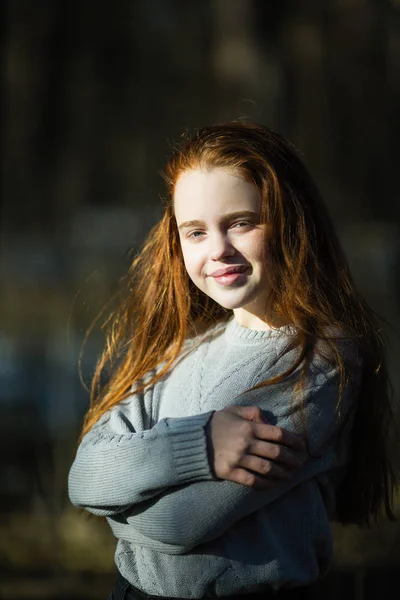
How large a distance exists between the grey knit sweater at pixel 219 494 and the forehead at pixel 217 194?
25cm

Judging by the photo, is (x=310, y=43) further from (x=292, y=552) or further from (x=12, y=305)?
(x=292, y=552)

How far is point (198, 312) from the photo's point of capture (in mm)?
1712

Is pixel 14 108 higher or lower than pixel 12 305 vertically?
higher

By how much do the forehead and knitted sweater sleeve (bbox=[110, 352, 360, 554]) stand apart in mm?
321

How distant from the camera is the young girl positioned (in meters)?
1.36

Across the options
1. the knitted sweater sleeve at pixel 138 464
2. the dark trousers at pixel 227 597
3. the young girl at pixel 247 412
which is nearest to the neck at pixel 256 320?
the young girl at pixel 247 412

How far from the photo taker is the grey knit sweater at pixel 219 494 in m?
1.35

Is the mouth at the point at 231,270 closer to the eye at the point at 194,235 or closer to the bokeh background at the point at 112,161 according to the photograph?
the eye at the point at 194,235

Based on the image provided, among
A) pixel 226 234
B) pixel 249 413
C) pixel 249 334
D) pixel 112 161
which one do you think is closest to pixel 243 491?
pixel 249 413

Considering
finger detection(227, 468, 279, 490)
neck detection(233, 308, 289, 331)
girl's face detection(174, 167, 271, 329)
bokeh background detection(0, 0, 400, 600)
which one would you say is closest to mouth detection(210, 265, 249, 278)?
girl's face detection(174, 167, 271, 329)

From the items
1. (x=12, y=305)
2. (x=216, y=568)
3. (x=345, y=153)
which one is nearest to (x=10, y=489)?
(x=12, y=305)

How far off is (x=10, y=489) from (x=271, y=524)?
7.29ft

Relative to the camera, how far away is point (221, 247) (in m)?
1.42

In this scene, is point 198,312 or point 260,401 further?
point 198,312
